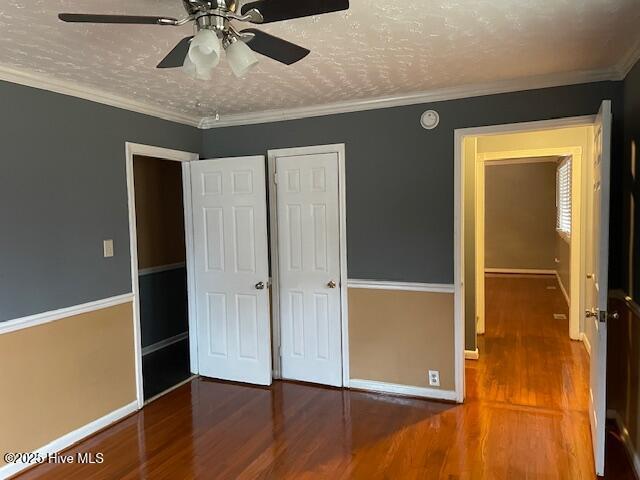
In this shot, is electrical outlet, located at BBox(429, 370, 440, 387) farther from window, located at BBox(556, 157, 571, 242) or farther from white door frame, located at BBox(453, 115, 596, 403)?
window, located at BBox(556, 157, 571, 242)

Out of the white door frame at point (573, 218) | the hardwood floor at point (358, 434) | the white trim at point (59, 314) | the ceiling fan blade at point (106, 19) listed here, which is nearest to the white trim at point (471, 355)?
the hardwood floor at point (358, 434)

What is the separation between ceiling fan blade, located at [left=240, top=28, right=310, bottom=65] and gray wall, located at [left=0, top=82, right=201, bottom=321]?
1.71 meters

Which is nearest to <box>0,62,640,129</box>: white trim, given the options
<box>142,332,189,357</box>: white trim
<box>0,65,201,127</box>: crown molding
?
<box>0,65,201,127</box>: crown molding

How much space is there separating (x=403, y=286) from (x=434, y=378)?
0.73 m

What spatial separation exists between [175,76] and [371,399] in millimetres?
2674

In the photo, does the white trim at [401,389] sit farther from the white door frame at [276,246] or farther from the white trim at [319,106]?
the white trim at [319,106]

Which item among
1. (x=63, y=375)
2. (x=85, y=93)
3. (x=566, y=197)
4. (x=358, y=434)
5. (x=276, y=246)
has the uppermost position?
(x=85, y=93)

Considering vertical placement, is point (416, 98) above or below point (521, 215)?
above

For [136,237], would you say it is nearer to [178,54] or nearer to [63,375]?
[63,375]

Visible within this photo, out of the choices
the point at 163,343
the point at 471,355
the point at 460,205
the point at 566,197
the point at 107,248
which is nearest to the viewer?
the point at 107,248

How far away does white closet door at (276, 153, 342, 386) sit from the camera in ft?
12.6

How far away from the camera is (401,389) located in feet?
12.2

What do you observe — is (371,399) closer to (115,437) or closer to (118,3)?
(115,437)

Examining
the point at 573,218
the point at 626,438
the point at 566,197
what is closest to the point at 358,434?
the point at 626,438
